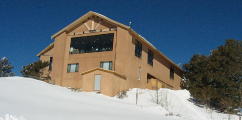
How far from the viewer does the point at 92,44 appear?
34938 mm

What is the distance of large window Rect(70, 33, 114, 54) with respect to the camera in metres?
34.0

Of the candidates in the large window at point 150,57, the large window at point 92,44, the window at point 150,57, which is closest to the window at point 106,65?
the large window at point 92,44

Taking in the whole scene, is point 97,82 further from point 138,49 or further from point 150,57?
point 150,57

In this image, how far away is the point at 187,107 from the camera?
28.2 m

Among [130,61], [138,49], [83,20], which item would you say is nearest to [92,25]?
[83,20]

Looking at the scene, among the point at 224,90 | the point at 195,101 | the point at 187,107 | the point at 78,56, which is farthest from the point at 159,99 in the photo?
the point at 78,56

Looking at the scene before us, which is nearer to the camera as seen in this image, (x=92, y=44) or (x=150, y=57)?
(x=92, y=44)

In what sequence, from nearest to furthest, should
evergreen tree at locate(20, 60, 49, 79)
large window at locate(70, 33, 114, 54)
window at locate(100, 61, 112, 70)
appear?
window at locate(100, 61, 112, 70), large window at locate(70, 33, 114, 54), evergreen tree at locate(20, 60, 49, 79)

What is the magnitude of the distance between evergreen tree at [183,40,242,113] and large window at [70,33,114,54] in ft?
28.8

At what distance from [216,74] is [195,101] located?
3.38 m

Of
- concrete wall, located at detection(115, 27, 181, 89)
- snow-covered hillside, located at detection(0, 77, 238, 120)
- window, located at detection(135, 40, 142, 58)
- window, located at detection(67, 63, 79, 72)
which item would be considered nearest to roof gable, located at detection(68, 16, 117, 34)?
concrete wall, located at detection(115, 27, 181, 89)

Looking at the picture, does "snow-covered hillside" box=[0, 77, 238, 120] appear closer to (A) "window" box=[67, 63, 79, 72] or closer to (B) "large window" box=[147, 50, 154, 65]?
(A) "window" box=[67, 63, 79, 72]

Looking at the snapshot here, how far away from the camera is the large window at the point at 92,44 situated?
34.0 meters

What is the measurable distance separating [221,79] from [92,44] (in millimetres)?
12363
